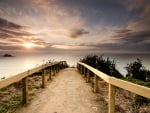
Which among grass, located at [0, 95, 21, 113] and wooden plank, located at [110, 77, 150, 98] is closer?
wooden plank, located at [110, 77, 150, 98]

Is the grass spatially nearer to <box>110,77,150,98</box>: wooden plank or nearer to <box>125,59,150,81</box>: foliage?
<box>110,77,150,98</box>: wooden plank

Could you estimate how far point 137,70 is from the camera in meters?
22.0

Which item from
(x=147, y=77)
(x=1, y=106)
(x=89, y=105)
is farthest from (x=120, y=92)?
(x=147, y=77)

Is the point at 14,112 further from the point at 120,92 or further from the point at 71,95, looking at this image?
the point at 120,92

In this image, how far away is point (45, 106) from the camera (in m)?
6.21

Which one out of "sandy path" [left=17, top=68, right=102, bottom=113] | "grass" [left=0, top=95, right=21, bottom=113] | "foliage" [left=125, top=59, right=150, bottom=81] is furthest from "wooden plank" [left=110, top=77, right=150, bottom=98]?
"foliage" [left=125, top=59, right=150, bottom=81]

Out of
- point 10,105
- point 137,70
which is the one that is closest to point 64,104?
point 10,105

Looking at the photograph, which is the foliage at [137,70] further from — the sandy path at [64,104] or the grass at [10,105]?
the grass at [10,105]

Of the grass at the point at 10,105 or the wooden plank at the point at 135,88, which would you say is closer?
the wooden plank at the point at 135,88

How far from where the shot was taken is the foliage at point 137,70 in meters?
21.3

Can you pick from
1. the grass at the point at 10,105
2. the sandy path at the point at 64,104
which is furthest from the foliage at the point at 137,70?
the grass at the point at 10,105

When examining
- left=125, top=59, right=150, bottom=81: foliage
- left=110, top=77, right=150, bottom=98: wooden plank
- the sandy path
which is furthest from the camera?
left=125, top=59, right=150, bottom=81: foliage

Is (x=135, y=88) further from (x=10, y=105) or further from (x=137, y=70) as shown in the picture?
(x=137, y=70)

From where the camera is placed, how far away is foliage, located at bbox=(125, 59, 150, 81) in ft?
69.8
